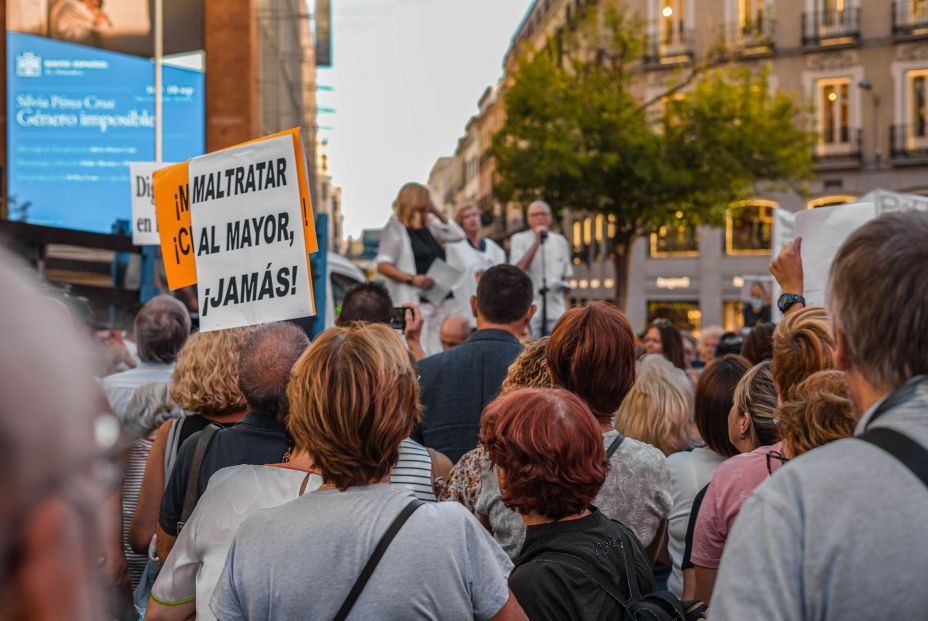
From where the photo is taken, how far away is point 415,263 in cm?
878

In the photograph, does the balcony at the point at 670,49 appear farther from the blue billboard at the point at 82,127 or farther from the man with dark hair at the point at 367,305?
the man with dark hair at the point at 367,305

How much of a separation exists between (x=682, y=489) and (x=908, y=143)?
39.1m

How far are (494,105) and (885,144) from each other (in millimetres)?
42780

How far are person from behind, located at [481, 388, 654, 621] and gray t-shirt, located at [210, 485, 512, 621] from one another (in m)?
0.36

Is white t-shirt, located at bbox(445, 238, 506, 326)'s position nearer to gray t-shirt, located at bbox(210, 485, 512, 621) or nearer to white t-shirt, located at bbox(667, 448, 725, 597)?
white t-shirt, located at bbox(667, 448, 725, 597)

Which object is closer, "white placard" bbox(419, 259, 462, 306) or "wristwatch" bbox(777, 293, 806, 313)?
"wristwatch" bbox(777, 293, 806, 313)

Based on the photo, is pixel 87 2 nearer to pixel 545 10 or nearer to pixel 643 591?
pixel 643 591

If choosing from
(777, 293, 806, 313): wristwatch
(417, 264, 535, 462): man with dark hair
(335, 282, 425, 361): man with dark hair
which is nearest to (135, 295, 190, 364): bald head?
(335, 282, 425, 361): man with dark hair

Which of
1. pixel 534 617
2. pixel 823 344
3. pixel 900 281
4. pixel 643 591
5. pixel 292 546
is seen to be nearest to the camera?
pixel 900 281

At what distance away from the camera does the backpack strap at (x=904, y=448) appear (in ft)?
5.52

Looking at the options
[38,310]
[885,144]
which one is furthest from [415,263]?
[885,144]

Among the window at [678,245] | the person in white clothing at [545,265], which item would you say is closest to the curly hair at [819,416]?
the person in white clothing at [545,265]

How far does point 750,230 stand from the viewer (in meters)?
41.0

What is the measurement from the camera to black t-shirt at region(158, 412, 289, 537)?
3.55m
